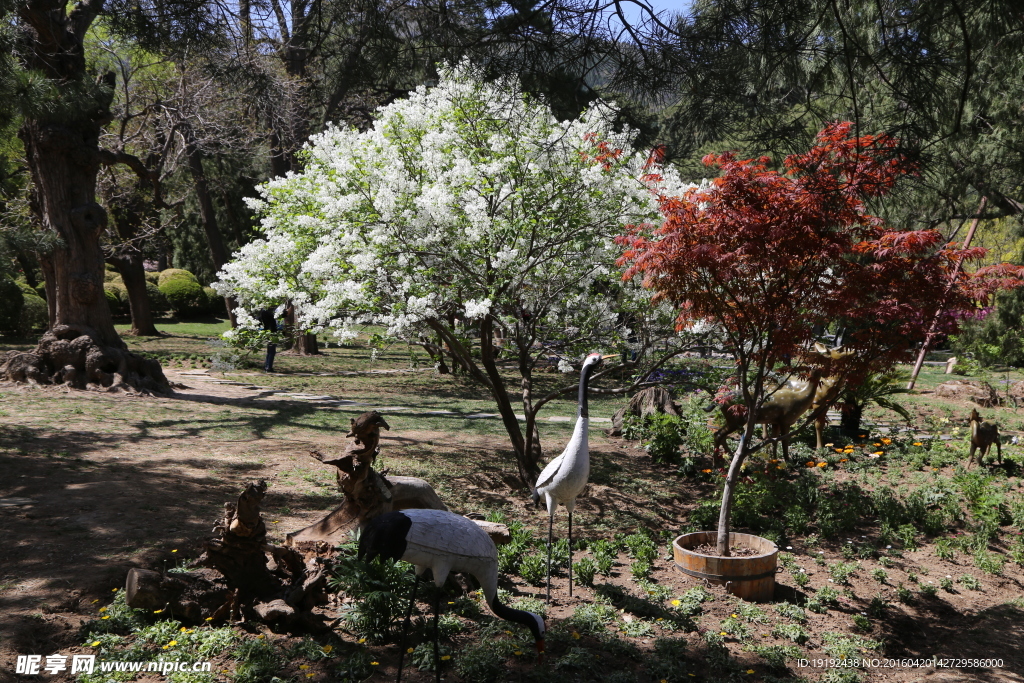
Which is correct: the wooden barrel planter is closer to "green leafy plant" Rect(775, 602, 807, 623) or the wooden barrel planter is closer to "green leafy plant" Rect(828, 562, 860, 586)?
"green leafy plant" Rect(775, 602, 807, 623)

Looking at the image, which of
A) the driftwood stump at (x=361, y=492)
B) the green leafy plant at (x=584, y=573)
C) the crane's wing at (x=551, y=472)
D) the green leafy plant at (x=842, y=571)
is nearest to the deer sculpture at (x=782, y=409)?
the green leafy plant at (x=842, y=571)

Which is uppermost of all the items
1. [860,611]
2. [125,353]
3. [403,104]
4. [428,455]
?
[403,104]

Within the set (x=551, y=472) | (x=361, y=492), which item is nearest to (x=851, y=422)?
(x=551, y=472)

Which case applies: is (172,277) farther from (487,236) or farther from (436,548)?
(436,548)

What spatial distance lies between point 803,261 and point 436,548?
149 inches

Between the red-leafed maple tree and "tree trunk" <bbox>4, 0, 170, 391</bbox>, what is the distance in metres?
8.23

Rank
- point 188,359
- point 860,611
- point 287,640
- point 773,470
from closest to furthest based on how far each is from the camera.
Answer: point 287,640 → point 860,611 → point 773,470 → point 188,359

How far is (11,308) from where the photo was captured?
16.4 meters

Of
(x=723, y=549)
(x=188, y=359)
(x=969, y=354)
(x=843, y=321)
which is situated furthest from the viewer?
(x=969, y=354)

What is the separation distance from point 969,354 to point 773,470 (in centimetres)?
1417

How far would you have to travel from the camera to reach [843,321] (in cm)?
656

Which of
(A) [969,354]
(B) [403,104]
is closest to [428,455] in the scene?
(B) [403,104]

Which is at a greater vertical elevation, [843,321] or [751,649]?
[843,321]

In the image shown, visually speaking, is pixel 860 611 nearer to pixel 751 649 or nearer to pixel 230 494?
pixel 751 649
